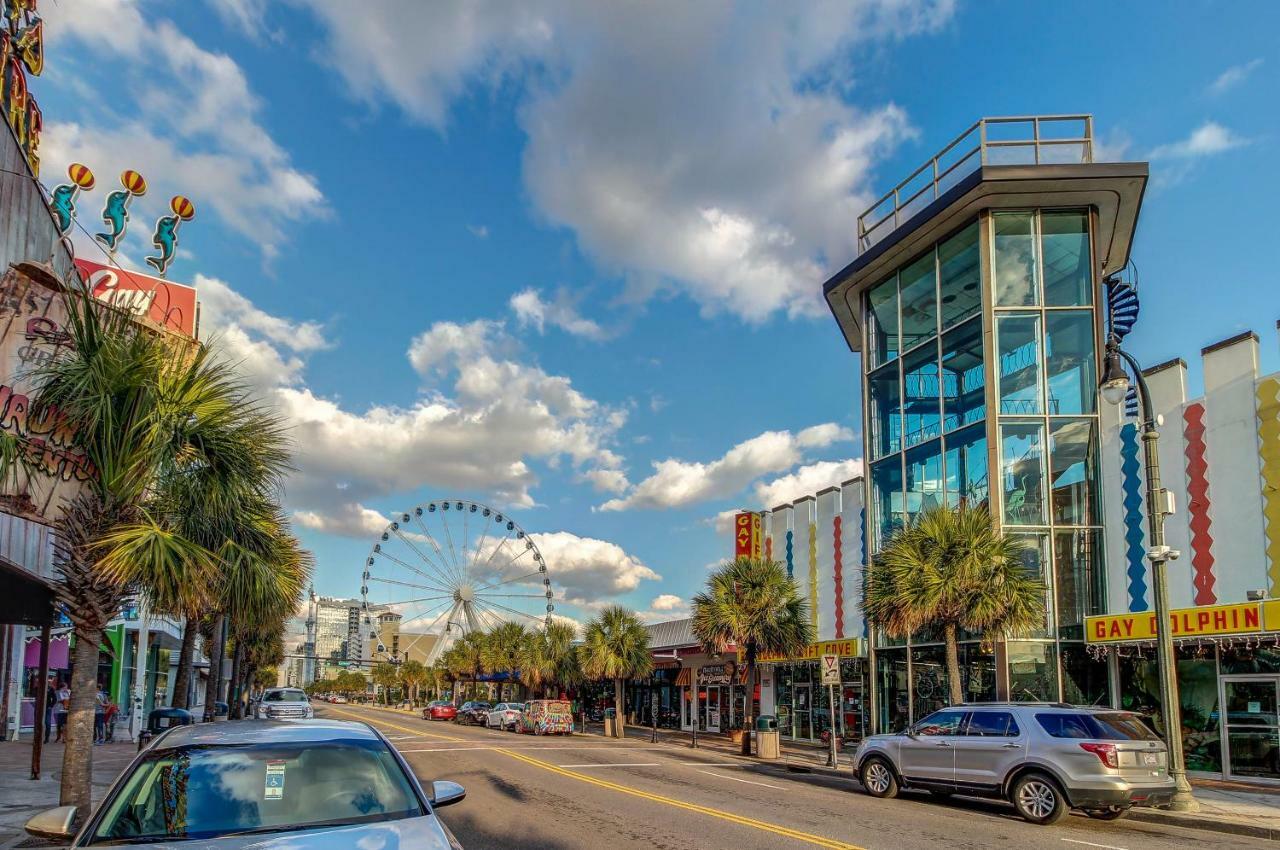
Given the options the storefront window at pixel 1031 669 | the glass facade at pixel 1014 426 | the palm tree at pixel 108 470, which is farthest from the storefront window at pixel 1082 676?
the palm tree at pixel 108 470

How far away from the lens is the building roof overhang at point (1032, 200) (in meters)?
24.5

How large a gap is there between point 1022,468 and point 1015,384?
2.31m

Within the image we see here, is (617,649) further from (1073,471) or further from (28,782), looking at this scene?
(28,782)

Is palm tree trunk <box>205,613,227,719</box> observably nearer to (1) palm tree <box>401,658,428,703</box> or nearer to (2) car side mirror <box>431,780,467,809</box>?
(2) car side mirror <box>431,780,467,809</box>

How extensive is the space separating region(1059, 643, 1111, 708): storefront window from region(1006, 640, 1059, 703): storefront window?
321 millimetres

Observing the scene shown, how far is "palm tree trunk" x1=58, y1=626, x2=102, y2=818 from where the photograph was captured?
1012 cm

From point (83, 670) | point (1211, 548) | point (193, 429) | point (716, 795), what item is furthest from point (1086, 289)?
point (83, 670)

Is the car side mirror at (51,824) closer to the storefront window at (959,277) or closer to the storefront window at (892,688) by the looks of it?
the storefront window at (892,688)

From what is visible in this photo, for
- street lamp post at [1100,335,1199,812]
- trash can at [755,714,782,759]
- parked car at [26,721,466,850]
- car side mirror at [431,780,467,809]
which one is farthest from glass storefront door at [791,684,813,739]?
parked car at [26,721,466,850]

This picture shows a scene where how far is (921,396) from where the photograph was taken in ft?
92.5

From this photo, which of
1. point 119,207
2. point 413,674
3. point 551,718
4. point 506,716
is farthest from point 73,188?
point 413,674

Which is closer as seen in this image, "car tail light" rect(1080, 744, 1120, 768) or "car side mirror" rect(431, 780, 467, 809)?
"car side mirror" rect(431, 780, 467, 809)

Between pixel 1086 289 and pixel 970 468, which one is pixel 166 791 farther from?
pixel 1086 289

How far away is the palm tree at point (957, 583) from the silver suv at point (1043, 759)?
395 cm
